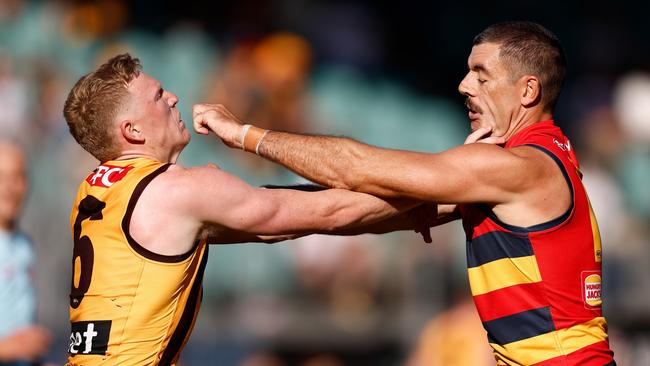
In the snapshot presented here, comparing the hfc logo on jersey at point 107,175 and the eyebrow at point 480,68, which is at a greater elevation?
the eyebrow at point 480,68

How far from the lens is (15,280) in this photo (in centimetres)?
836

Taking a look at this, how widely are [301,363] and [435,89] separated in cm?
454

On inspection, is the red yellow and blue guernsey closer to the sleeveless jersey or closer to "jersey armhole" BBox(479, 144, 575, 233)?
"jersey armhole" BBox(479, 144, 575, 233)

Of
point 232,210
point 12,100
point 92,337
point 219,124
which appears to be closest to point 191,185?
point 232,210

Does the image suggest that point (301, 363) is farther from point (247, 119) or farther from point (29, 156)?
point (29, 156)

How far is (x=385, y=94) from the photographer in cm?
1365

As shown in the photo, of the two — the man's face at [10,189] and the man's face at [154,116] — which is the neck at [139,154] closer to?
the man's face at [154,116]

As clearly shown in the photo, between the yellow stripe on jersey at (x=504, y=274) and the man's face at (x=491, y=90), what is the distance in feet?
2.46

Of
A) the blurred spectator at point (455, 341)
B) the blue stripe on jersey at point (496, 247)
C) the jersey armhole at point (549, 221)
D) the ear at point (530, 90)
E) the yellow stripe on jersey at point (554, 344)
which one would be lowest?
the blurred spectator at point (455, 341)

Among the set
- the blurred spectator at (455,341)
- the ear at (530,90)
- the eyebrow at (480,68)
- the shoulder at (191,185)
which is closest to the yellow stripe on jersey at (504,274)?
the ear at (530,90)

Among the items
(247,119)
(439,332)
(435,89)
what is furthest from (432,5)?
(439,332)

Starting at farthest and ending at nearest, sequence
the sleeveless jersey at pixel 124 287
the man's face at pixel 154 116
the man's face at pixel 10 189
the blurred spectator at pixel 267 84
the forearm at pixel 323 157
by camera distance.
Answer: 1. the blurred spectator at pixel 267 84
2. the man's face at pixel 10 189
3. the man's face at pixel 154 116
4. the forearm at pixel 323 157
5. the sleeveless jersey at pixel 124 287

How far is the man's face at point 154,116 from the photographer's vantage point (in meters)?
5.14

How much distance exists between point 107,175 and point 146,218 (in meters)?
0.38
